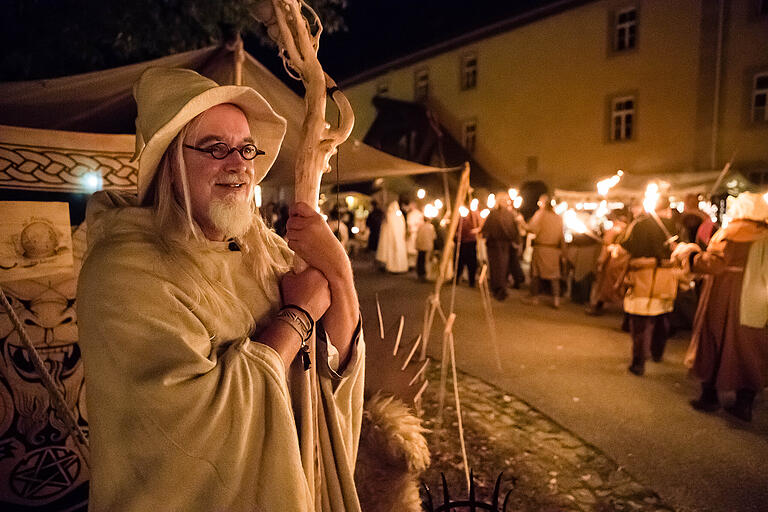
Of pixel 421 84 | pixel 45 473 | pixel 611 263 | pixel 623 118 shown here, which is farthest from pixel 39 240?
pixel 421 84

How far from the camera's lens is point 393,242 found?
46.0 feet

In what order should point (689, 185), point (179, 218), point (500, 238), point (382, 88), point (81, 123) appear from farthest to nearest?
point (382, 88)
point (689, 185)
point (500, 238)
point (81, 123)
point (179, 218)

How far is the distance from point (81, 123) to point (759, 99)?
1772cm

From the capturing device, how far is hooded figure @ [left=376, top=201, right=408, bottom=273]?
13812 millimetres

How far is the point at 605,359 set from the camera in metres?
6.59

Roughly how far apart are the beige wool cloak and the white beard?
0.15 meters

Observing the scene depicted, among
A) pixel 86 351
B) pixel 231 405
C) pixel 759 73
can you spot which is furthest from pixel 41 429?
pixel 759 73

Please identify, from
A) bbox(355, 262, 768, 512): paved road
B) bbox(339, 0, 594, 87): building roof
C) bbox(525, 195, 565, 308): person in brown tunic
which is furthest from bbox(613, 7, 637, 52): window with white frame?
bbox(355, 262, 768, 512): paved road

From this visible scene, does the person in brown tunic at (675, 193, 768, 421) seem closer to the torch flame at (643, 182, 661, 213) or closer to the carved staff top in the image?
the torch flame at (643, 182, 661, 213)

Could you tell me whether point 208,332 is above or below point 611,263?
above

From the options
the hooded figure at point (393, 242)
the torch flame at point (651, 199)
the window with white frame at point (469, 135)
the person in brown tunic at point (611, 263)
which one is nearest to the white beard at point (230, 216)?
the torch flame at point (651, 199)

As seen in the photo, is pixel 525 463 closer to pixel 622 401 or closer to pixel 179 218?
pixel 622 401

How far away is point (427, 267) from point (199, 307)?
1226 cm

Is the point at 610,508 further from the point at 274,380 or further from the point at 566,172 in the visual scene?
the point at 566,172
